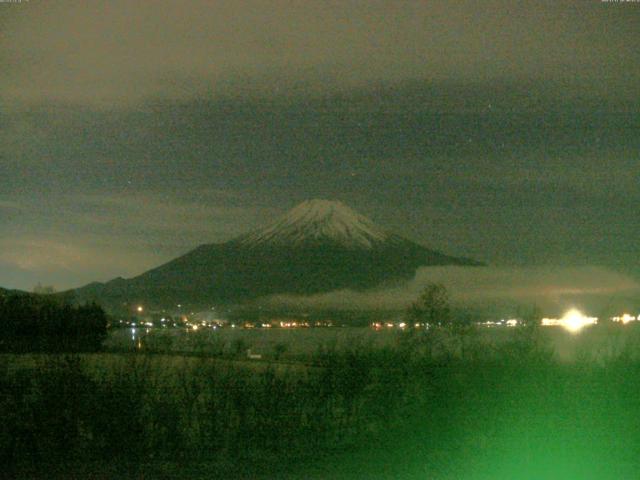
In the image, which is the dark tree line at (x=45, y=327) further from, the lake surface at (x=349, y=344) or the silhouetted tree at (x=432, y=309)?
the silhouetted tree at (x=432, y=309)

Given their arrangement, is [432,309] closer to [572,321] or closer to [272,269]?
[572,321]

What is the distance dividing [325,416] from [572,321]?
31.1ft

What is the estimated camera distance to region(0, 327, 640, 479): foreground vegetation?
11.5 metres

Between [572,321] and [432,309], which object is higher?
[432,309]

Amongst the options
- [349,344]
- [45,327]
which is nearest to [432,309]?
[349,344]

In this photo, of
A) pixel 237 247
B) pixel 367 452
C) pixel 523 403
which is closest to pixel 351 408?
pixel 367 452

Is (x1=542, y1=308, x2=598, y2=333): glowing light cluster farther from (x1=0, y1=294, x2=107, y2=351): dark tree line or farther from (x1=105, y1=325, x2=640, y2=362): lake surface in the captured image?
(x1=0, y1=294, x2=107, y2=351): dark tree line

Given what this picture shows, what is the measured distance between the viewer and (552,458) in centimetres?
1241

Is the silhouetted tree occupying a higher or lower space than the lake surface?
higher

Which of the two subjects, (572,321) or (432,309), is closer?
(572,321)

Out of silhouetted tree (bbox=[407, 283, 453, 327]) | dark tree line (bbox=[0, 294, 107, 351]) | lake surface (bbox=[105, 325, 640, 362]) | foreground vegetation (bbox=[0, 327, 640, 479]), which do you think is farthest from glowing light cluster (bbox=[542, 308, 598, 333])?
Result: dark tree line (bbox=[0, 294, 107, 351])

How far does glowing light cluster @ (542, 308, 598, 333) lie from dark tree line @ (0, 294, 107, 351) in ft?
29.3

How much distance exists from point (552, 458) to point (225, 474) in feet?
15.1

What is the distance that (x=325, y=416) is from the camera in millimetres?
13141
